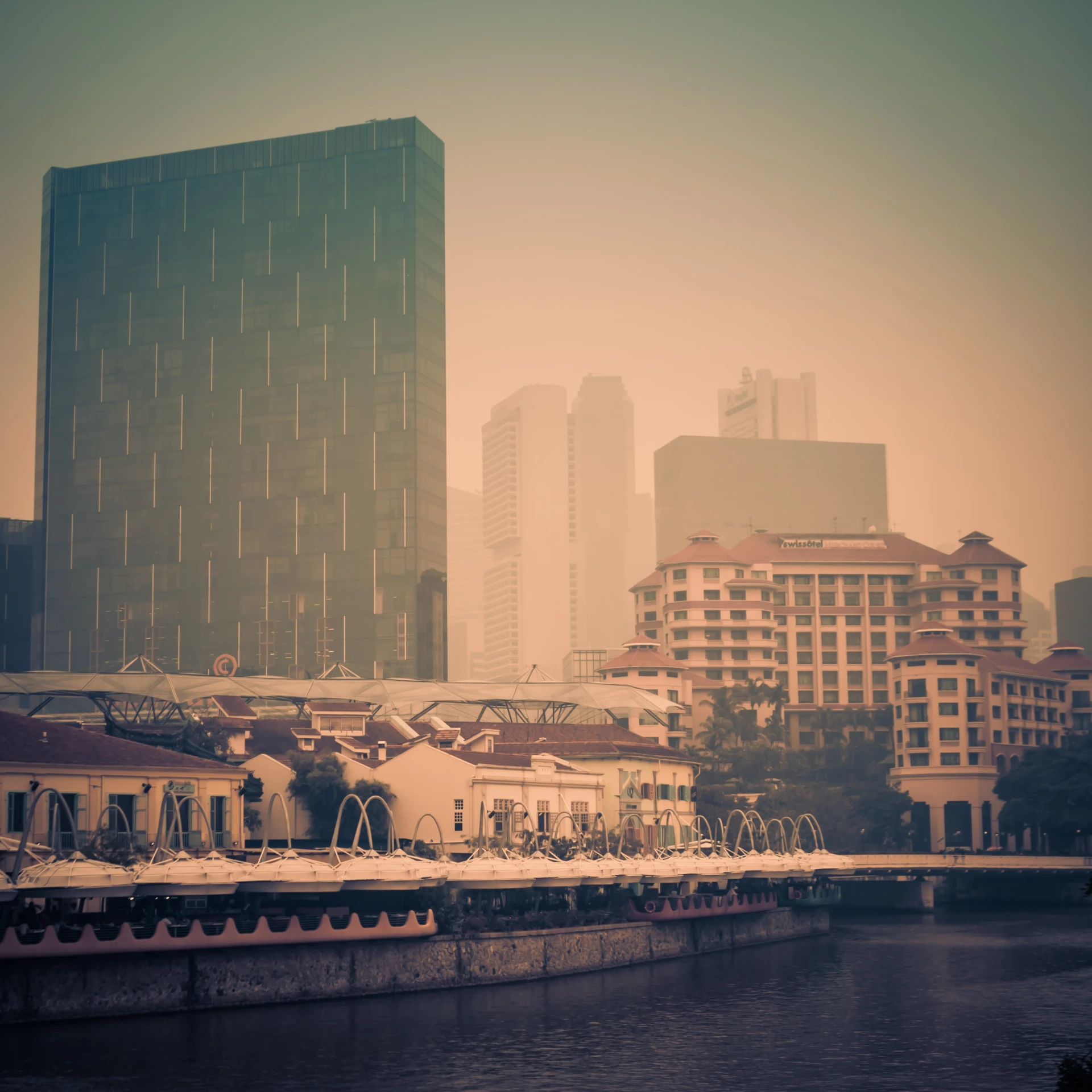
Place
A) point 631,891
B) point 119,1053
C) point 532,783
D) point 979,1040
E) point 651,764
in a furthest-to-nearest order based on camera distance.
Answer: point 651,764
point 532,783
point 631,891
point 979,1040
point 119,1053

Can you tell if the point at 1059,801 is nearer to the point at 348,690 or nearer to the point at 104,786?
the point at 348,690

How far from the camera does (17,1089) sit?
60.7m

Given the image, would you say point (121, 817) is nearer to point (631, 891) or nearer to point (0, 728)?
point (0, 728)

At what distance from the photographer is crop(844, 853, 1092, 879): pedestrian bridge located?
15962 centimetres

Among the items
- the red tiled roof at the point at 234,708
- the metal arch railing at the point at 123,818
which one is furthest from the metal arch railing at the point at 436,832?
the red tiled roof at the point at 234,708

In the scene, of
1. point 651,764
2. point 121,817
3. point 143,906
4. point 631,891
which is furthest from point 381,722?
point 143,906

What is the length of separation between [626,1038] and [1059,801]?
128 m

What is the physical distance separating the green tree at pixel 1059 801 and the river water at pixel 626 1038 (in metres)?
88.2

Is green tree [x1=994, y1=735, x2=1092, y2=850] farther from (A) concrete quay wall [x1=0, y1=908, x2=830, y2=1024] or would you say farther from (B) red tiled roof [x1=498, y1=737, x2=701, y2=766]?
(A) concrete quay wall [x1=0, y1=908, x2=830, y2=1024]

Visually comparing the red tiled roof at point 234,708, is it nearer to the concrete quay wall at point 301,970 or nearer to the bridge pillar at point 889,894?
the concrete quay wall at point 301,970

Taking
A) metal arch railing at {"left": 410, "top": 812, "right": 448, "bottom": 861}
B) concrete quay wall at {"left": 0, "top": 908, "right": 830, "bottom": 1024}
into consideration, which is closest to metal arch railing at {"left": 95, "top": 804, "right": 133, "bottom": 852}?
concrete quay wall at {"left": 0, "top": 908, "right": 830, "bottom": 1024}

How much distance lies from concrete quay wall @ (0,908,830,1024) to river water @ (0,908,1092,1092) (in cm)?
118

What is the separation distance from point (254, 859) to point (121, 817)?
8993 millimetres

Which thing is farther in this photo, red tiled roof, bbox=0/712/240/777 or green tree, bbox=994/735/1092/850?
green tree, bbox=994/735/1092/850
